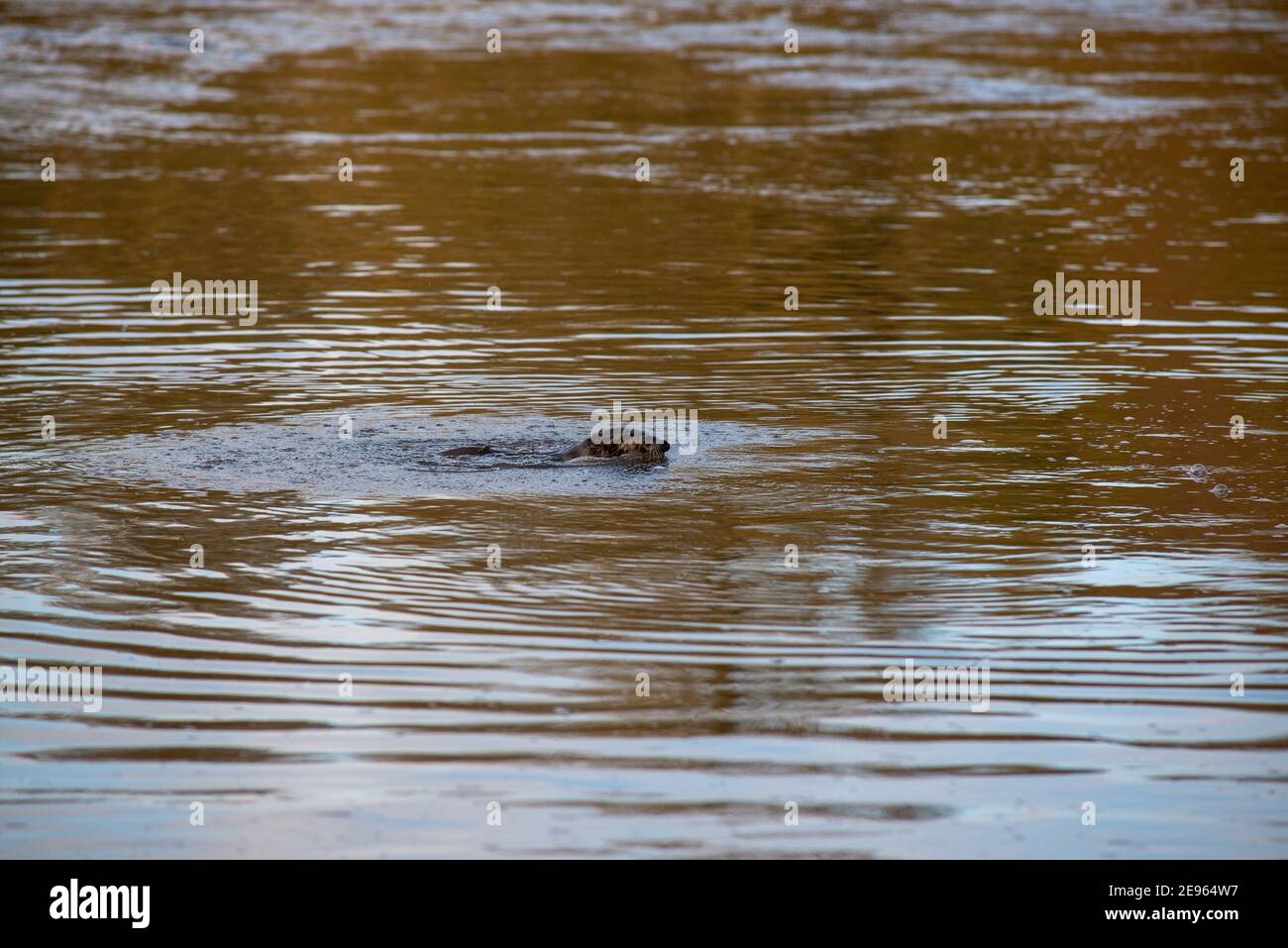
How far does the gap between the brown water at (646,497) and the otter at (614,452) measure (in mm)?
152

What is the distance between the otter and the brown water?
15cm

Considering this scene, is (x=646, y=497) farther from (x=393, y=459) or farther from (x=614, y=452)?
(x=393, y=459)

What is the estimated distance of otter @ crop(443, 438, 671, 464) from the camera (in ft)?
39.0

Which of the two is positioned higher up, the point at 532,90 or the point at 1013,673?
the point at 532,90

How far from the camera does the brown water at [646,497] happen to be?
7.24 m

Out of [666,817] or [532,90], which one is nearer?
[666,817]

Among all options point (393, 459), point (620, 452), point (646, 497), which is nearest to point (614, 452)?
point (620, 452)

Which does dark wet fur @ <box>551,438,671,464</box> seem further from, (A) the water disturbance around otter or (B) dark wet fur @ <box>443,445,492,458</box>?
(B) dark wet fur @ <box>443,445,492,458</box>

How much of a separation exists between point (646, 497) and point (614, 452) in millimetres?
813

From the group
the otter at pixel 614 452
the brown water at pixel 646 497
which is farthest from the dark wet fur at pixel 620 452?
the brown water at pixel 646 497

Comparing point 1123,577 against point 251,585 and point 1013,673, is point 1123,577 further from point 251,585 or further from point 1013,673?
point 251,585

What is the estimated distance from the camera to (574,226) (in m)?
21.3
